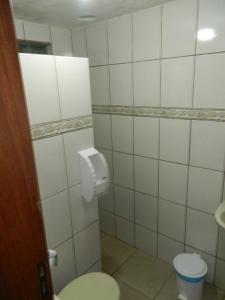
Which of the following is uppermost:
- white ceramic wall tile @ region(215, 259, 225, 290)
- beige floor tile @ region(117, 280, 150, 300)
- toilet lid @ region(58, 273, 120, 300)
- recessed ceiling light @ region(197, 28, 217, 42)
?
recessed ceiling light @ region(197, 28, 217, 42)

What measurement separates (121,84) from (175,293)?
169cm

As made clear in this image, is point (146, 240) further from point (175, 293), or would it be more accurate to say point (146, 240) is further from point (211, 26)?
point (211, 26)

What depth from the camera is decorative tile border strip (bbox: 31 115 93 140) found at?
1251 mm

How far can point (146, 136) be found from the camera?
6.23ft

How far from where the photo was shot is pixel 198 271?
1597 millimetres

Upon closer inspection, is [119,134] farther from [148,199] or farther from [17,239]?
[17,239]

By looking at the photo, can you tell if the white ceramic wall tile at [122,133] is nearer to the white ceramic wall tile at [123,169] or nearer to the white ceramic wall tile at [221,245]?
the white ceramic wall tile at [123,169]

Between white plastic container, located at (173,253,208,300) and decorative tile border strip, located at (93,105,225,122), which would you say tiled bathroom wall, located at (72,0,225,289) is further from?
white plastic container, located at (173,253,208,300)

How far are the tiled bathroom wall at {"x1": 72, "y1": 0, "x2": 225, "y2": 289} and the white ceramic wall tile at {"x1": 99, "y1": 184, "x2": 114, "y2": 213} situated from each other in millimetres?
28

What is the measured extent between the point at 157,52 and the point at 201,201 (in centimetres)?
113

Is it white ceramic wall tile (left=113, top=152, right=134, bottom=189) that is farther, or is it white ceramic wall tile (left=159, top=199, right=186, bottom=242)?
white ceramic wall tile (left=113, top=152, right=134, bottom=189)

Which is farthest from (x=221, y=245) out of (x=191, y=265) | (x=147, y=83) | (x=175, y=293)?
(x=147, y=83)

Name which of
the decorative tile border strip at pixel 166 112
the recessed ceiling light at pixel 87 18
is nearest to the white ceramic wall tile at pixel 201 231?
the decorative tile border strip at pixel 166 112

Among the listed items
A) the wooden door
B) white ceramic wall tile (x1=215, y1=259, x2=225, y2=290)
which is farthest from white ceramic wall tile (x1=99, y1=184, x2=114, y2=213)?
the wooden door
